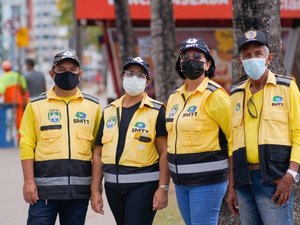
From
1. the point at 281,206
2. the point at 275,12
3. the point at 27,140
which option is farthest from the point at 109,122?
the point at 275,12

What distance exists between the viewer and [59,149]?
641cm

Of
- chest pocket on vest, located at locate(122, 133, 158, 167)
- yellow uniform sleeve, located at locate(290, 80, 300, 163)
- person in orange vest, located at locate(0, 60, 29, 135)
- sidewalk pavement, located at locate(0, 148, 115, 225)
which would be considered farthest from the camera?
person in orange vest, located at locate(0, 60, 29, 135)

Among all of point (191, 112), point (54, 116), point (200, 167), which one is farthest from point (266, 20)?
point (54, 116)

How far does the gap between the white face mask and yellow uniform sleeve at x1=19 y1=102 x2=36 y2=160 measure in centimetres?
81

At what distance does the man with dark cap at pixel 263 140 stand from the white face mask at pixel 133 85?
0.83 metres

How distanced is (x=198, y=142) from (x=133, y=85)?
744mm

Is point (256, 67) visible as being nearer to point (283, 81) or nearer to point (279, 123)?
point (283, 81)

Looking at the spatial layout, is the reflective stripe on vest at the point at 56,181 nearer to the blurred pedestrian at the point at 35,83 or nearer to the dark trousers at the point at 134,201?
the dark trousers at the point at 134,201

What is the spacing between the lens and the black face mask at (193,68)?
6.12m

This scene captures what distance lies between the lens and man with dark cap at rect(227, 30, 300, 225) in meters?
5.59

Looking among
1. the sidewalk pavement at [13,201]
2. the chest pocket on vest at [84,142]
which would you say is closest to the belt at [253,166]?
the chest pocket on vest at [84,142]

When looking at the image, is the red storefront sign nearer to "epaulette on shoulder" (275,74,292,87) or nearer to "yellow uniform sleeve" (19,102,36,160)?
"yellow uniform sleeve" (19,102,36,160)

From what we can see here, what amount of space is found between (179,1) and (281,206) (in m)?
13.2

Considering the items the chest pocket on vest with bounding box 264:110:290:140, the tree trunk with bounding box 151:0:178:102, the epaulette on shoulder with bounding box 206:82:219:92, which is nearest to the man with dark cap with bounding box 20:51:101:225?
the epaulette on shoulder with bounding box 206:82:219:92
